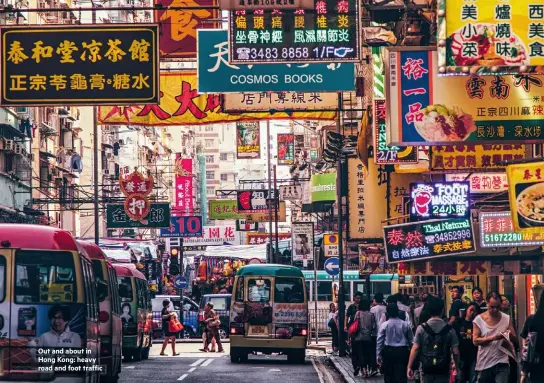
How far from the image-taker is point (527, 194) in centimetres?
1783

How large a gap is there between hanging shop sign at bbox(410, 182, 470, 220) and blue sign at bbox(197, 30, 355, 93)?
15.3ft

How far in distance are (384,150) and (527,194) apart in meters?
12.4

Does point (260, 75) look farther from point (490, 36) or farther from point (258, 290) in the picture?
point (258, 290)

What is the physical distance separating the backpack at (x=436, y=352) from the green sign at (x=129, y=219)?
4205cm

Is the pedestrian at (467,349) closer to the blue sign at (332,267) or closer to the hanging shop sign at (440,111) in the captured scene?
the hanging shop sign at (440,111)

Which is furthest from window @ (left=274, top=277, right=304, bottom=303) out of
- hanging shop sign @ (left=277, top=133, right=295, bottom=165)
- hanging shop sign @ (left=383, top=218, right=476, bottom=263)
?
hanging shop sign @ (left=277, top=133, right=295, bottom=165)

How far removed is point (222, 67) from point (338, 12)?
16.3ft

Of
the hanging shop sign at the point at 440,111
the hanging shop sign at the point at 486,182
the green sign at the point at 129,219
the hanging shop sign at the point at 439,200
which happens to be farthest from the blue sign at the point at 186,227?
the hanging shop sign at the point at 440,111

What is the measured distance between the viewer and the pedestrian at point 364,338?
26922 millimetres

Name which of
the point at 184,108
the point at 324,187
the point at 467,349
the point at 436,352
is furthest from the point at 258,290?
the point at 324,187

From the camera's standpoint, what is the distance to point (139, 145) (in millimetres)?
97375

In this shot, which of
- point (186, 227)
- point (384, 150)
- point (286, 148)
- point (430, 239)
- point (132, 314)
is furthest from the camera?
point (286, 148)

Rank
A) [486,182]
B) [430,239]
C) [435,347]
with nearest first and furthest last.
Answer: [435,347] < [430,239] < [486,182]

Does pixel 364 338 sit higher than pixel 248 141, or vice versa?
pixel 248 141
